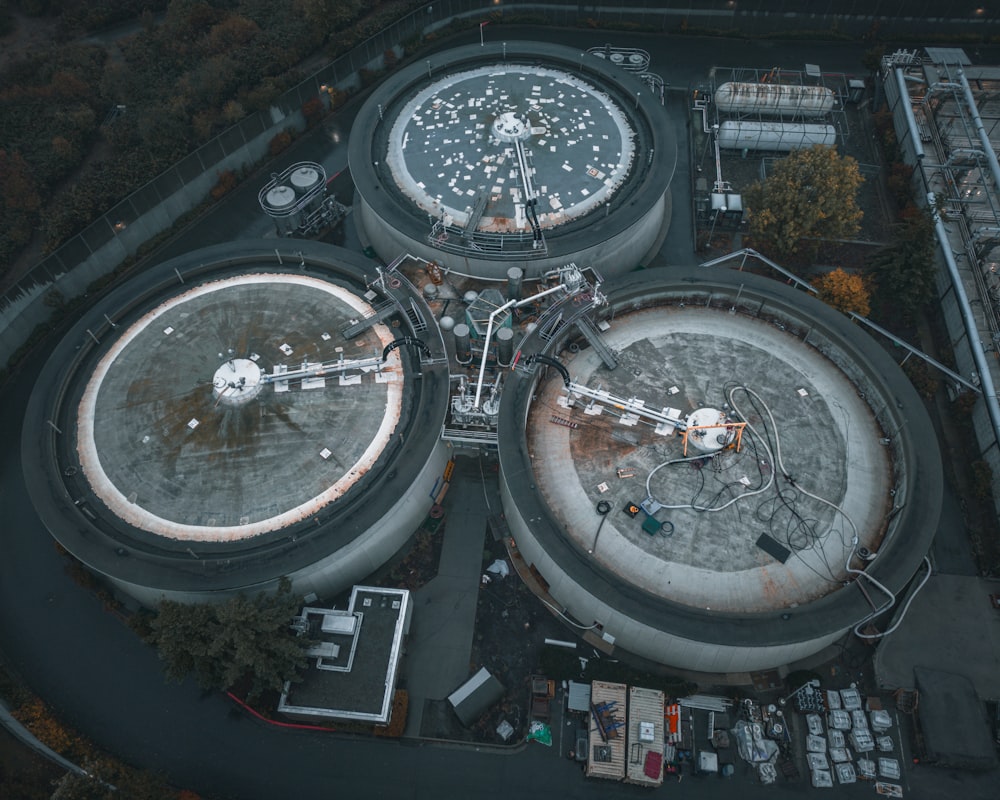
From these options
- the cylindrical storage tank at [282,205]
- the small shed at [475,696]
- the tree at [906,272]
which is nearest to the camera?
the small shed at [475,696]

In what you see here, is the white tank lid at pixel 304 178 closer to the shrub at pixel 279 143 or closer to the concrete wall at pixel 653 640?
the shrub at pixel 279 143

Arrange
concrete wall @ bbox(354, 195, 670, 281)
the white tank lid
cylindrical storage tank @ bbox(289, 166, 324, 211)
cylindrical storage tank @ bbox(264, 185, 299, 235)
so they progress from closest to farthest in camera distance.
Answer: concrete wall @ bbox(354, 195, 670, 281), cylindrical storage tank @ bbox(264, 185, 299, 235), cylindrical storage tank @ bbox(289, 166, 324, 211), the white tank lid

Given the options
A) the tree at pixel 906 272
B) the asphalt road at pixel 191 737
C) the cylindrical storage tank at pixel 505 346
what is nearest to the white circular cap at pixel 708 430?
the cylindrical storage tank at pixel 505 346

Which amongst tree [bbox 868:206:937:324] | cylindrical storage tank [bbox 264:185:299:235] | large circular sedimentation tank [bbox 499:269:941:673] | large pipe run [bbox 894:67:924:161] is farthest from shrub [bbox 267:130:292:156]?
large pipe run [bbox 894:67:924:161]

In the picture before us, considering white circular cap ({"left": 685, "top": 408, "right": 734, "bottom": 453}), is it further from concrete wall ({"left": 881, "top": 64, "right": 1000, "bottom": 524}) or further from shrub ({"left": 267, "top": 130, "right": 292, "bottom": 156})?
shrub ({"left": 267, "top": 130, "right": 292, "bottom": 156})

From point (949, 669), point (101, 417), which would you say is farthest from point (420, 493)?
point (949, 669)

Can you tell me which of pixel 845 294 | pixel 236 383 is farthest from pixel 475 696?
pixel 845 294

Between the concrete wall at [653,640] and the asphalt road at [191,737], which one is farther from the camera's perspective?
the asphalt road at [191,737]
